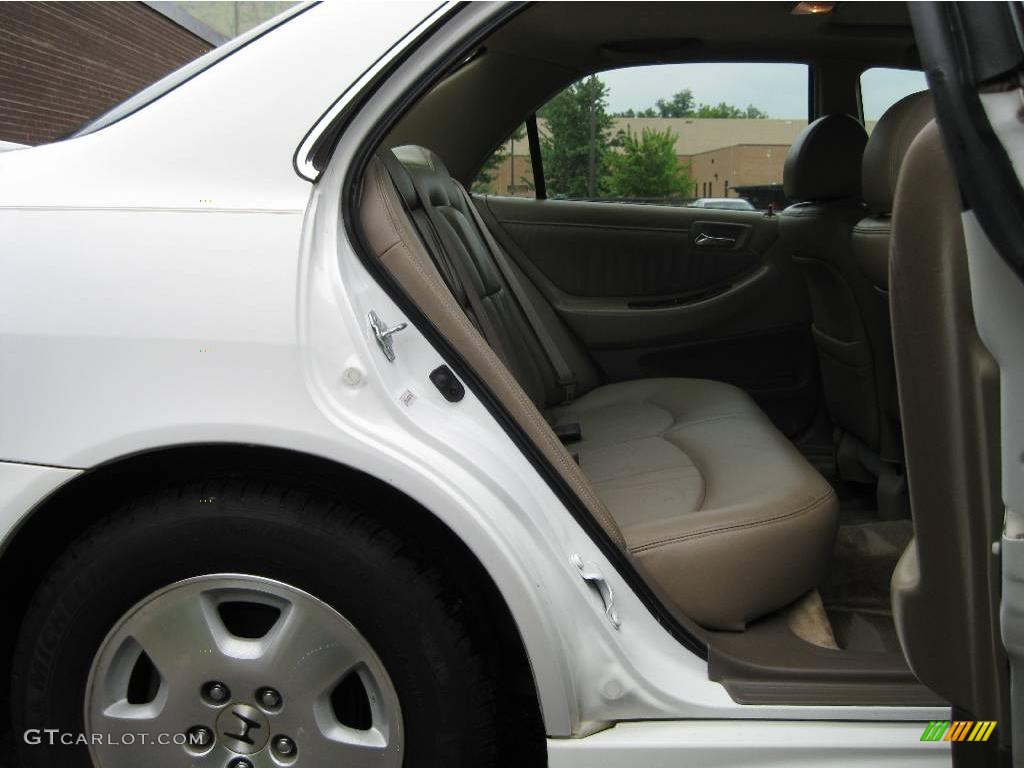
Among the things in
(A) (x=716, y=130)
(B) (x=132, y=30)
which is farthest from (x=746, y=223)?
(B) (x=132, y=30)

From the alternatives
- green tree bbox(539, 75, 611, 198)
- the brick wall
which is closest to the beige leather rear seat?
green tree bbox(539, 75, 611, 198)

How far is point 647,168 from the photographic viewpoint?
9.62ft

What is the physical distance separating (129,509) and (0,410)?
0.69ft

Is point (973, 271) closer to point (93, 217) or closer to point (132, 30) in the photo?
point (93, 217)

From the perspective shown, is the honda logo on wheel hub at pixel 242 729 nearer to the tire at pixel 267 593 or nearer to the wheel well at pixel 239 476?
the tire at pixel 267 593

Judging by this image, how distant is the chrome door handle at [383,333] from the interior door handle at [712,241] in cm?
204

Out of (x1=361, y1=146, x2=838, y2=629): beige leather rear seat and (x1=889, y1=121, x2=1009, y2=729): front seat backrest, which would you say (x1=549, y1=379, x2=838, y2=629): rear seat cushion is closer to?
Answer: (x1=361, y1=146, x2=838, y2=629): beige leather rear seat

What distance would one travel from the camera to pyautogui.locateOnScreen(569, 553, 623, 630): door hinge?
1.27 meters

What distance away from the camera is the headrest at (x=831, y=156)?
2580 millimetres

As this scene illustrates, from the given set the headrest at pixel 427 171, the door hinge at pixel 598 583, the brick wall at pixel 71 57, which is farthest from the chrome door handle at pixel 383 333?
the brick wall at pixel 71 57

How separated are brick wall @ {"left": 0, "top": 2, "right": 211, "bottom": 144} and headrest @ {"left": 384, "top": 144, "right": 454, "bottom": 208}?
563cm

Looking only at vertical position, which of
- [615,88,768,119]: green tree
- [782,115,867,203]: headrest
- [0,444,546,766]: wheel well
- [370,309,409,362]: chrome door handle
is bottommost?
[0,444,546,766]: wheel well

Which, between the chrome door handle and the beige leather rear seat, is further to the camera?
the beige leather rear seat

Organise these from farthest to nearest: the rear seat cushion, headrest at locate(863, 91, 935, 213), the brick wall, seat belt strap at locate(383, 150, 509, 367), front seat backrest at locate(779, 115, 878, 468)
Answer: the brick wall → front seat backrest at locate(779, 115, 878, 468) → seat belt strap at locate(383, 150, 509, 367) → headrest at locate(863, 91, 935, 213) → the rear seat cushion
